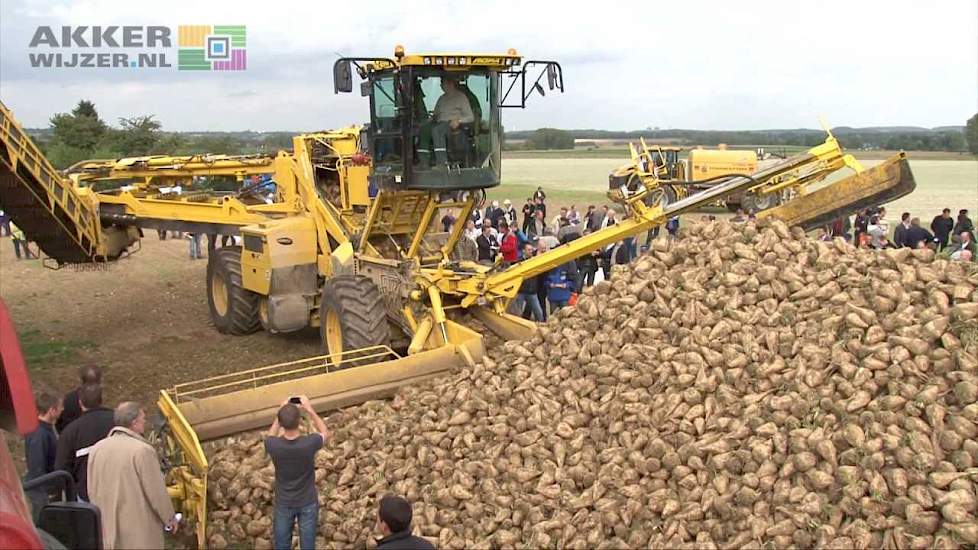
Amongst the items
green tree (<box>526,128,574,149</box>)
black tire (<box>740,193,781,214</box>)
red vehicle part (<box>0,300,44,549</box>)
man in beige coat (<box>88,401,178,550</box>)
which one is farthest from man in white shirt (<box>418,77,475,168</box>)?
green tree (<box>526,128,574,149</box>)

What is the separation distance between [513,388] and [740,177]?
296 centimetres

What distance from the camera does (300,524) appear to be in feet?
18.3

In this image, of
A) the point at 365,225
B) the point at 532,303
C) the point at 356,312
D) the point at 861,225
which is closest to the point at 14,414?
the point at 356,312

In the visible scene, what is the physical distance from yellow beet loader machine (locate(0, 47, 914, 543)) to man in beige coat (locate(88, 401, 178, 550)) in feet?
3.34

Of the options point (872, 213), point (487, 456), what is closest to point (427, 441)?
point (487, 456)

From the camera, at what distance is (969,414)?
493 centimetres

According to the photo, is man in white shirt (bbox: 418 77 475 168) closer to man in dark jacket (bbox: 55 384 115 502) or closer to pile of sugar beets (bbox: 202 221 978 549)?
pile of sugar beets (bbox: 202 221 978 549)

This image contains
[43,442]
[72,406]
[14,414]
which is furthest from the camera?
[72,406]

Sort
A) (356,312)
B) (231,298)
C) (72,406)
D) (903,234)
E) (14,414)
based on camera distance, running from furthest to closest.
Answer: (903,234)
(231,298)
(356,312)
(72,406)
(14,414)

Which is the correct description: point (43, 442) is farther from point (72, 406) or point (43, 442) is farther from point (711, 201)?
point (711, 201)

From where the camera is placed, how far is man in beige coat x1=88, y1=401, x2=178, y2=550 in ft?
16.3

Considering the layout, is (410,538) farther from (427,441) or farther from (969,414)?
(969,414)

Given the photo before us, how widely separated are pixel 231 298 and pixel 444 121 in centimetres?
489

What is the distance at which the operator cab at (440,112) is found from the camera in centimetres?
848
